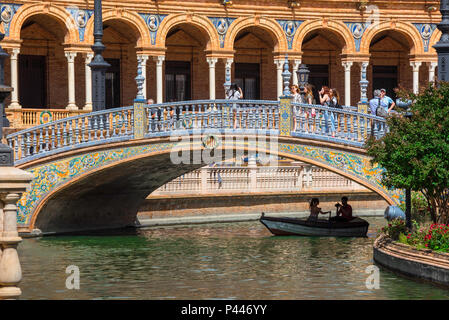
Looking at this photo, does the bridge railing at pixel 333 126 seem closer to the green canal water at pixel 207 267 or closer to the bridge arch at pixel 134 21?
the green canal water at pixel 207 267

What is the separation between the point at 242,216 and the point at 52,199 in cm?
749

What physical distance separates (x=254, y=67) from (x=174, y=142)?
16933 mm

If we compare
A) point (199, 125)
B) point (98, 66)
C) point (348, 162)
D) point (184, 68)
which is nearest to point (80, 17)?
point (184, 68)

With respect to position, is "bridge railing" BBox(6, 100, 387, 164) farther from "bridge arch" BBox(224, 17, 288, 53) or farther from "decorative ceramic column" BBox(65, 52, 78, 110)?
"bridge arch" BBox(224, 17, 288, 53)

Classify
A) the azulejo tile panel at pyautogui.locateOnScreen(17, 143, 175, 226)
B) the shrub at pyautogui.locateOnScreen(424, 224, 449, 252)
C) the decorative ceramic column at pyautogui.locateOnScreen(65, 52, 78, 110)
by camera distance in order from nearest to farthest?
the shrub at pyautogui.locateOnScreen(424, 224, 449, 252), the azulejo tile panel at pyautogui.locateOnScreen(17, 143, 175, 226), the decorative ceramic column at pyautogui.locateOnScreen(65, 52, 78, 110)

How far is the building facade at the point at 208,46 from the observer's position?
1452 inches

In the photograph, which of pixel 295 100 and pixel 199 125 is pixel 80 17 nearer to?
pixel 295 100

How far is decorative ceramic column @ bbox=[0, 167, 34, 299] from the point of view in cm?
1375

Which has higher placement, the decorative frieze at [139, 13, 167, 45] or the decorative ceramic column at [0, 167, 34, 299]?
the decorative frieze at [139, 13, 167, 45]

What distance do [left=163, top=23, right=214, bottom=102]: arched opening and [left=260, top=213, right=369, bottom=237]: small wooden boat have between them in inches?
534

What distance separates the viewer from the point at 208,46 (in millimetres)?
39656

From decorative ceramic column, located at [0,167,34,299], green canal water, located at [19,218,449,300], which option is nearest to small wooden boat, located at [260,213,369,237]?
green canal water, located at [19,218,449,300]

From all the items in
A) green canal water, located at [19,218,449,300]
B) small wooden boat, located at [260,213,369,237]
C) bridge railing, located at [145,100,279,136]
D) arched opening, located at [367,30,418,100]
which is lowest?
green canal water, located at [19,218,449,300]

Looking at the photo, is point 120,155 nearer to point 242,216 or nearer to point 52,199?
point 52,199
